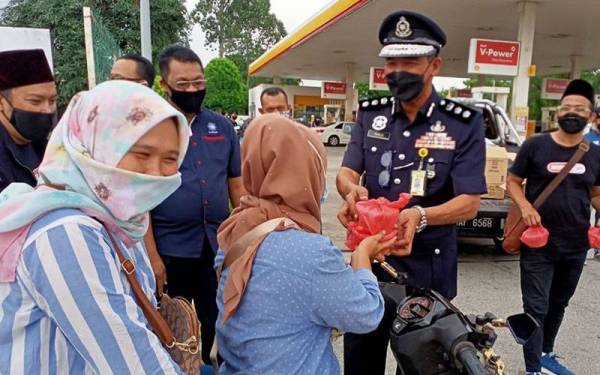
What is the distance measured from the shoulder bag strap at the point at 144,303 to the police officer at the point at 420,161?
975 millimetres

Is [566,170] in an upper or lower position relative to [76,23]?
lower

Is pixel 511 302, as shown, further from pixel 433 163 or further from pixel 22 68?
pixel 22 68

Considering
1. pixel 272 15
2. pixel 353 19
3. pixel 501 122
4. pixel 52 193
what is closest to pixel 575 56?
pixel 353 19

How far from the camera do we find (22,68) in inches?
88.0

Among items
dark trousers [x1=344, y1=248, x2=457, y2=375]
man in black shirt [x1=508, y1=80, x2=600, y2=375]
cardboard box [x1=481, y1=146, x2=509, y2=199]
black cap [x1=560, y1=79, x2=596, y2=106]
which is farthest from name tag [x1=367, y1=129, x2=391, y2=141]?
cardboard box [x1=481, y1=146, x2=509, y2=199]

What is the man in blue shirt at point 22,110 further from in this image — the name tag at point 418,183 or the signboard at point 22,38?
the signboard at point 22,38

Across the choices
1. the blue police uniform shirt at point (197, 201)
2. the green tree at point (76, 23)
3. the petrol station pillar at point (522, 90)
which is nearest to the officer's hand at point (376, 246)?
the blue police uniform shirt at point (197, 201)

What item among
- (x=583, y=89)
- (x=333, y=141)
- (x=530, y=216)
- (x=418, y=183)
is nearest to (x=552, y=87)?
(x=333, y=141)

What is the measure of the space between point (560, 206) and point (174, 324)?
8.11 feet

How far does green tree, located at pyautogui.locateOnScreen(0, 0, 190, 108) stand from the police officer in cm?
1390

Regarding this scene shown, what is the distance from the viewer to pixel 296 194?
136 cm

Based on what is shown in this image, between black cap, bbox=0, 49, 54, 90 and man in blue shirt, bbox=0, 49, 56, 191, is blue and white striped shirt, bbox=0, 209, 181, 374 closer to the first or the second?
man in blue shirt, bbox=0, 49, 56, 191

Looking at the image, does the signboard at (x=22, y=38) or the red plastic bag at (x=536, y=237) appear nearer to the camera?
the red plastic bag at (x=536, y=237)

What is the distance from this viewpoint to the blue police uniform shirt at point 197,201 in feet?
8.20
